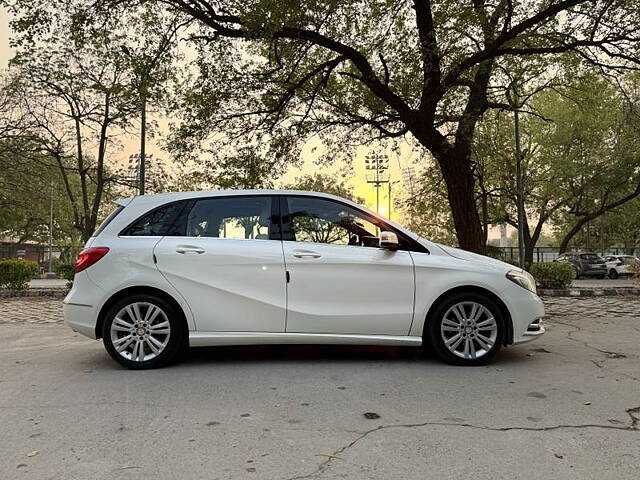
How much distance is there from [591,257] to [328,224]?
29036 mm

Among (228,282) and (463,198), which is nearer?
(228,282)

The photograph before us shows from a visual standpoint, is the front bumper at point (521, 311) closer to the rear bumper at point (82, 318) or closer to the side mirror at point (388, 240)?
the side mirror at point (388, 240)

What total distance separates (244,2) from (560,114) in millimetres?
24173

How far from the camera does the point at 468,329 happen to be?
207 inches

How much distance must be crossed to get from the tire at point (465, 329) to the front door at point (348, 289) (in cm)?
32

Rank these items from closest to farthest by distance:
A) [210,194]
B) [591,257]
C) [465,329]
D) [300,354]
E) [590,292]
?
[465,329]
[210,194]
[300,354]
[590,292]
[591,257]

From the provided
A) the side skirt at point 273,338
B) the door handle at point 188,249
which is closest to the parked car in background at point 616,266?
the side skirt at point 273,338

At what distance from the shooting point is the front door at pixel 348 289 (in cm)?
519

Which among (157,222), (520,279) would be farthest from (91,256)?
(520,279)

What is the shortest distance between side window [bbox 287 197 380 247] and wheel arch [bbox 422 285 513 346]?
857 mm

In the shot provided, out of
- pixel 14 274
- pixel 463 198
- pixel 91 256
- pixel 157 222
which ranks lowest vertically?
pixel 14 274

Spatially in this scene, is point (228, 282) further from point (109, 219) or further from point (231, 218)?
point (109, 219)

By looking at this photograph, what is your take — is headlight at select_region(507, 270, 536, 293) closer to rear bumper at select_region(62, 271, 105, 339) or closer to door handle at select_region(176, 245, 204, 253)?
door handle at select_region(176, 245, 204, 253)

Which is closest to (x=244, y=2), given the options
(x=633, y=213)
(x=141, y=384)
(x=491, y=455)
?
(x=141, y=384)
